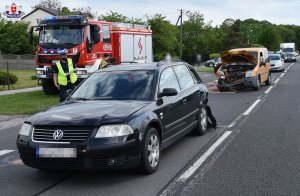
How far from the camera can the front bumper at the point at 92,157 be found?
5488 millimetres

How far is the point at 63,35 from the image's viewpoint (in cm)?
1728

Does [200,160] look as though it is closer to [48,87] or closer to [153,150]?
[153,150]

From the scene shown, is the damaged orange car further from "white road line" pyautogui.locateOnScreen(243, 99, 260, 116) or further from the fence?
the fence

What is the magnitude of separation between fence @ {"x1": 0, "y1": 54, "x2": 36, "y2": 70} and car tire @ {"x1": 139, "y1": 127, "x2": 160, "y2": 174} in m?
37.1

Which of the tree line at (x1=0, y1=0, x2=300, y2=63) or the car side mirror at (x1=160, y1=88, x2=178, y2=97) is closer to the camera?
the car side mirror at (x1=160, y1=88, x2=178, y2=97)

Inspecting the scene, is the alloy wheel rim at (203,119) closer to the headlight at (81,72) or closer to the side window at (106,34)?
the headlight at (81,72)

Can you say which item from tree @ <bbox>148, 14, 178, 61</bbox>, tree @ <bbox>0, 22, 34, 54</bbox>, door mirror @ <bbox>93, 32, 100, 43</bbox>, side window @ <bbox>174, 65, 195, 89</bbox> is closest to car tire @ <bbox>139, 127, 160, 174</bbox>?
side window @ <bbox>174, 65, 195, 89</bbox>

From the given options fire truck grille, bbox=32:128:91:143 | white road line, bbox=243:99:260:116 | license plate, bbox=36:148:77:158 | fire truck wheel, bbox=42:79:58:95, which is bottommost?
white road line, bbox=243:99:260:116

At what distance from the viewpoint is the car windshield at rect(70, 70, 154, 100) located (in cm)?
687

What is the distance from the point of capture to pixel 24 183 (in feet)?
19.5

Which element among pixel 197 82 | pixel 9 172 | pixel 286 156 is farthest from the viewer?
pixel 197 82

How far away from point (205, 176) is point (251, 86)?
47.5 ft

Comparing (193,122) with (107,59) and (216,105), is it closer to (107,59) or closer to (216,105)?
(216,105)

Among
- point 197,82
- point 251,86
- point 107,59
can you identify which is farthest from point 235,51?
point 197,82
